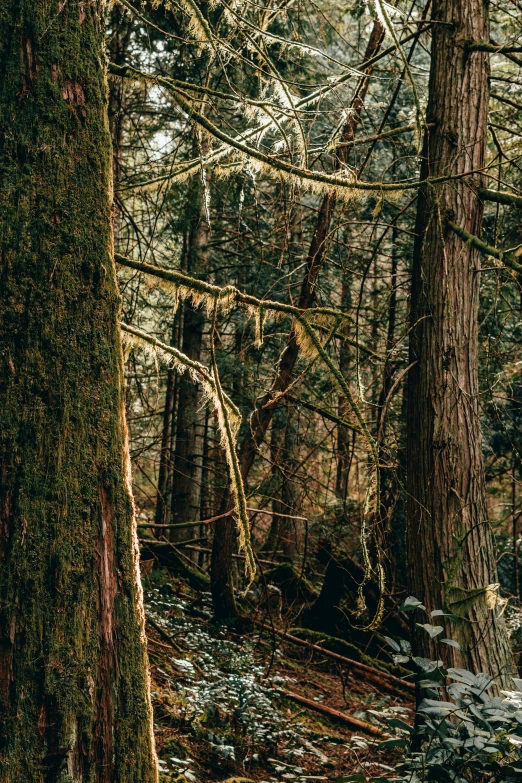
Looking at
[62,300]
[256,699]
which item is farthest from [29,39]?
[256,699]

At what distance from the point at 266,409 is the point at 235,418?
3.69 m

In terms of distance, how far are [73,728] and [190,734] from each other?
3.79 metres

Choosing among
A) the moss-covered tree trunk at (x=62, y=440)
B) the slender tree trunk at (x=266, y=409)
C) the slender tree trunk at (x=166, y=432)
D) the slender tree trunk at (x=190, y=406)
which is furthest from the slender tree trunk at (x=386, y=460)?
the slender tree trunk at (x=166, y=432)

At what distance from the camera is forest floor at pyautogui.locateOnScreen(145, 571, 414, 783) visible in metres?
5.41

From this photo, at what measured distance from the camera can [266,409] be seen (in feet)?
24.0

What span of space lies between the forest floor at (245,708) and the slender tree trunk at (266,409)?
1.12 feet

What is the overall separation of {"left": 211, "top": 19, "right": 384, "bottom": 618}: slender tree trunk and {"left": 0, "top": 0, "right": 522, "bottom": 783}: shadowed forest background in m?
0.04

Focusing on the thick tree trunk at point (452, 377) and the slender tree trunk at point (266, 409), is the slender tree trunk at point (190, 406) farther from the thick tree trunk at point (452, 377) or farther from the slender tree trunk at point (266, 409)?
the thick tree trunk at point (452, 377)

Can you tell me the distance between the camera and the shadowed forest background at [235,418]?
217 cm

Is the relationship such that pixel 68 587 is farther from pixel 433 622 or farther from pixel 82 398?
pixel 433 622

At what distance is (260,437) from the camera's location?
7.30 meters

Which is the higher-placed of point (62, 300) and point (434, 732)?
point (62, 300)

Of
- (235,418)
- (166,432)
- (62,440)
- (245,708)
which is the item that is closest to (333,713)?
(245,708)

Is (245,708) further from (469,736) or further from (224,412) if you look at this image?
(224,412)
